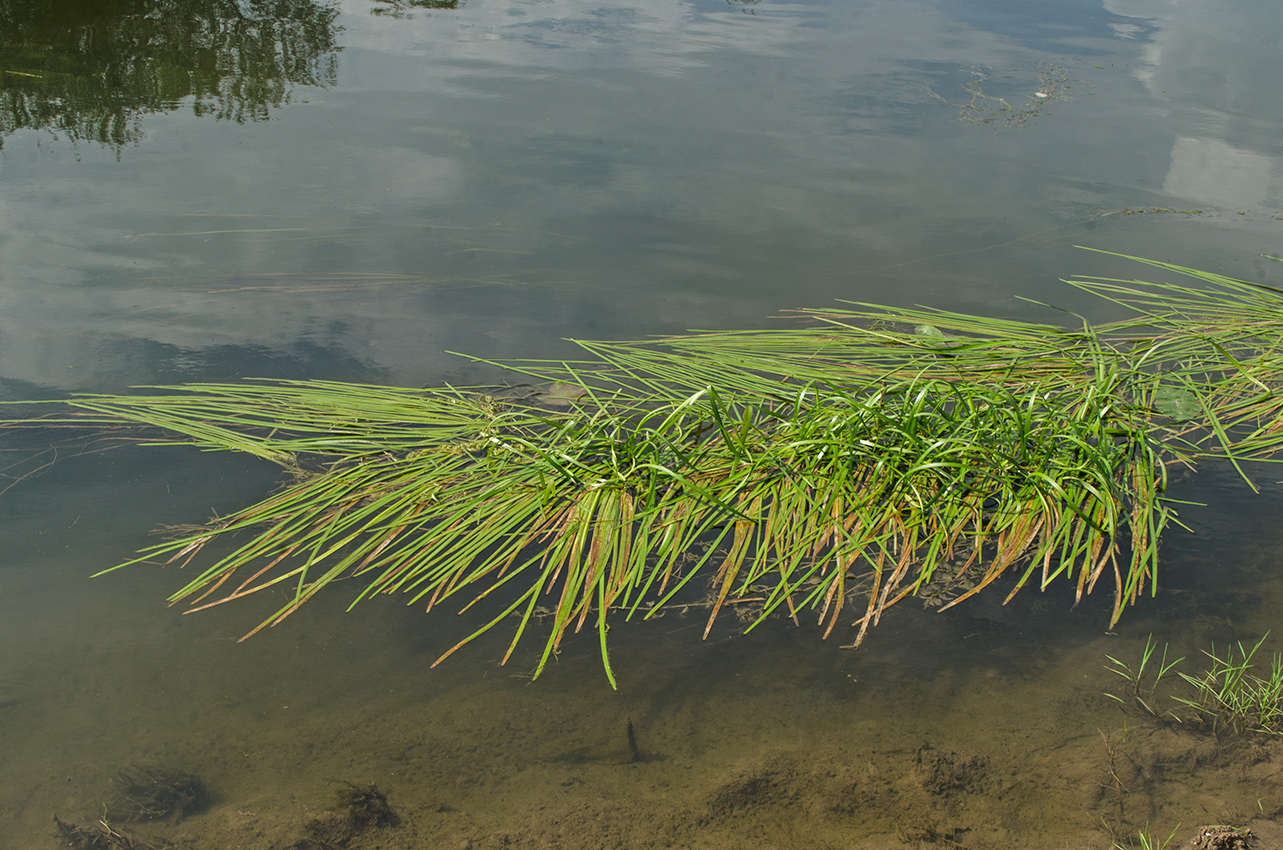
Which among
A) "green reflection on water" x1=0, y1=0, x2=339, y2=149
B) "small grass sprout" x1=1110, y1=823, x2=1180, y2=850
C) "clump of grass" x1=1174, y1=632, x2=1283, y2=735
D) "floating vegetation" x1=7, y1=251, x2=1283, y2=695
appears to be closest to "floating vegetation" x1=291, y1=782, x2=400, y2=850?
"floating vegetation" x1=7, y1=251, x2=1283, y2=695

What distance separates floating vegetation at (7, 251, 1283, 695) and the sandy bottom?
86mm

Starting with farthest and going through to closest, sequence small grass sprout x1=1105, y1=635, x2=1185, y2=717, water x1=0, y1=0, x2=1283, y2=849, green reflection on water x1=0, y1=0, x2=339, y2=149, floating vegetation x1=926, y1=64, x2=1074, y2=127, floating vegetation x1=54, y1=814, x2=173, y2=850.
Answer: floating vegetation x1=926, y1=64, x2=1074, y2=127 → green reflection on water x1=0, y1=0, x2=339, y2=149 → small grass sprout x1=1105, y1=635, x2=1185, y2=717 → water x1=0, y1=0, x2=1283, y2=849 → floating vegetation x1=54, y1=814, x2=173, y2=850

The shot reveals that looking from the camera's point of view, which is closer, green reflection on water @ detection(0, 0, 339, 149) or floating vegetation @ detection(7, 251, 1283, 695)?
floating vegetation @ detection(7, 251, 1283, 695)

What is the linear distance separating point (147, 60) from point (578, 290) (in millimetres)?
3135

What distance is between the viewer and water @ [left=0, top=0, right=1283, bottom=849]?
1381mm

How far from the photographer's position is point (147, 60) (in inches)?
162

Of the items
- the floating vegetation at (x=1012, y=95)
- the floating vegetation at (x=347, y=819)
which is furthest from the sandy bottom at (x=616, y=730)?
the floating vegetation at (x=1012, y=95)

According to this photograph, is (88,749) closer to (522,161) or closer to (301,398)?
(301,398)

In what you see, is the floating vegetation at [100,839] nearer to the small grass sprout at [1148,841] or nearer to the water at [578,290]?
the water at [578,290]

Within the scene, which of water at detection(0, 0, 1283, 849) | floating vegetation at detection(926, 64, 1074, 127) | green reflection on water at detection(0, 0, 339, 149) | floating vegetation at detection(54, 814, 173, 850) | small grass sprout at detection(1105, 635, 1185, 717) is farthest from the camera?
floating vegetation at detection(926, 64, 1074, 127)

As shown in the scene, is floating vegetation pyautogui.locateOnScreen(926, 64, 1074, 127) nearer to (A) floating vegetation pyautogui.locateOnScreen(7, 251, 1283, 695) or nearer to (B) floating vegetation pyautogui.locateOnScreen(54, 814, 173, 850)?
(A) floating vegetation pyautogui.locateOnScreen(7, 251, 1283, 695)

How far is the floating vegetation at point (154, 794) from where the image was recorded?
1.30m

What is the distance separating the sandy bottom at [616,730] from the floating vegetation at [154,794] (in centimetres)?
1

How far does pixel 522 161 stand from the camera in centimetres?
338
